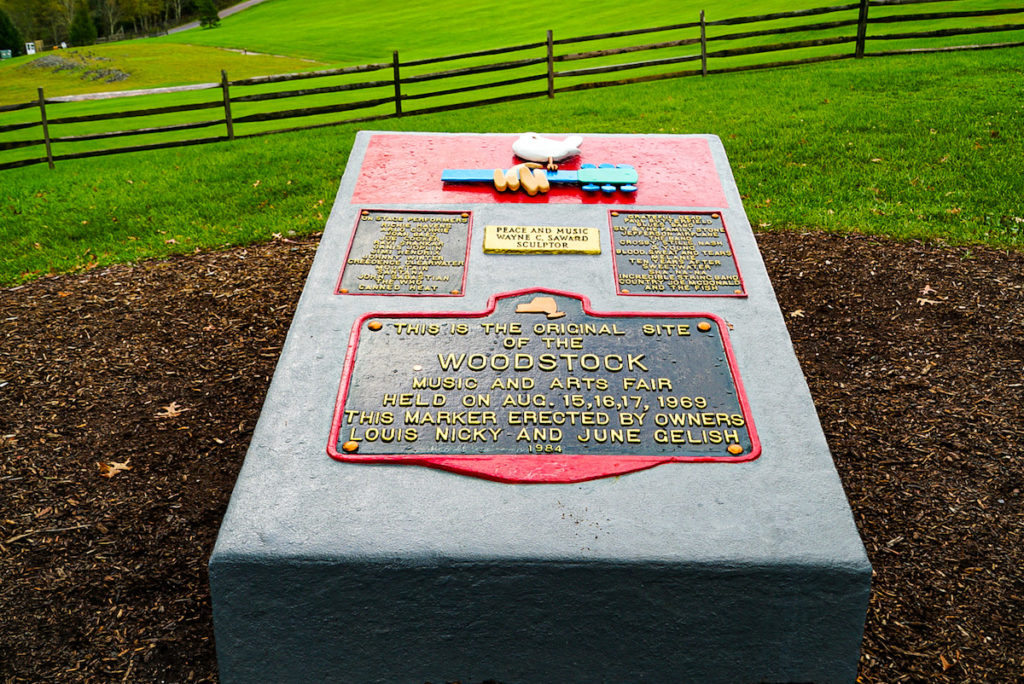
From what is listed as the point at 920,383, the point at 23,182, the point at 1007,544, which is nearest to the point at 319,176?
the point at 23,182

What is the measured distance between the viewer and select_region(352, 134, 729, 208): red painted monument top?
15.6 ft

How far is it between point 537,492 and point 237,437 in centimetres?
269

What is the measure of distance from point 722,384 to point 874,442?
1.91m

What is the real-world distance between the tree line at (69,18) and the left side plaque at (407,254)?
55023 millimetres

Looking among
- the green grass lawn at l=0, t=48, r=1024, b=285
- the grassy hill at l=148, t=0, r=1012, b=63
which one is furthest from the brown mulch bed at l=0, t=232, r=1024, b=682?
the grassy hill at l=148, t=0, r=1012, b=63

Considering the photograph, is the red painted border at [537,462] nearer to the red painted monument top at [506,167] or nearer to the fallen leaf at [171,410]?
the red painted monument top at [506,167]

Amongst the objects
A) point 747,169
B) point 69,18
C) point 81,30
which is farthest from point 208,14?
point 747,169

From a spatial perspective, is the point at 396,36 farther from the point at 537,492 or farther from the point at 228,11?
the point at 228,11

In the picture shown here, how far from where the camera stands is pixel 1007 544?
4.26 m

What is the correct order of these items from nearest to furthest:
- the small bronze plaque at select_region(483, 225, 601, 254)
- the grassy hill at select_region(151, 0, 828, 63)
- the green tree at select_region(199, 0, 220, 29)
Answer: the small bronze plaque at select_region(483, 225, 601, 254)
the grassy hill at select_region(151, 0, 828, 63)
the green tree at select_region(199, 0, 220, 29)

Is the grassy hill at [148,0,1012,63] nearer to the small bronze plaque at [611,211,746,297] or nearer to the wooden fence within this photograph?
the wooden fence

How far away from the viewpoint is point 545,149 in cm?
496

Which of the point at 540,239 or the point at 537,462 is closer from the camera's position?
the point at 537,462

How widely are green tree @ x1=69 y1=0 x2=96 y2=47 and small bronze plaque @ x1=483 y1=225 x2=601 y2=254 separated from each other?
55.8 meters
